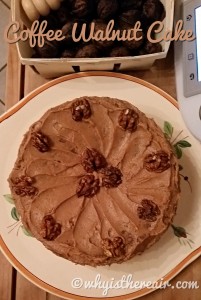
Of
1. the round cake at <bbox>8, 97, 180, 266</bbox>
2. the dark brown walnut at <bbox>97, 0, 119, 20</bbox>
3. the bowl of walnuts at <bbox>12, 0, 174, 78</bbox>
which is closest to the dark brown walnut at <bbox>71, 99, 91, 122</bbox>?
the round cake at <bbox>8, 97, 180, 266</bbox>

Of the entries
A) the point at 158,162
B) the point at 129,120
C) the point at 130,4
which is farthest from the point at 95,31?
the point at 158,162

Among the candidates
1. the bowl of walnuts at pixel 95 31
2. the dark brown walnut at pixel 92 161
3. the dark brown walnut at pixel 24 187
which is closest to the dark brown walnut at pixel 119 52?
the bowl of walnuts at pixel 95 31

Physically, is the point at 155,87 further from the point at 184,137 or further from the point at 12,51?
the point at 12,51

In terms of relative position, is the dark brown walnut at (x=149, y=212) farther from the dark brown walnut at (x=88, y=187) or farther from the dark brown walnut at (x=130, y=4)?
the dark brown walnut at (x=130, y=4)

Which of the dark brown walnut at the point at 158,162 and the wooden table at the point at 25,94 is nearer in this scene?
the dark brown walnut at the point at 158,162

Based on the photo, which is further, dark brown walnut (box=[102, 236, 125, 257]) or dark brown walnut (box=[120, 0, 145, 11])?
dark brown walnut (box=[120, 0, 145, 11])

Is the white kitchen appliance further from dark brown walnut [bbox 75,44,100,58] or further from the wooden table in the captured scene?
dark brown walnut [bbox 75,44,100,58]
